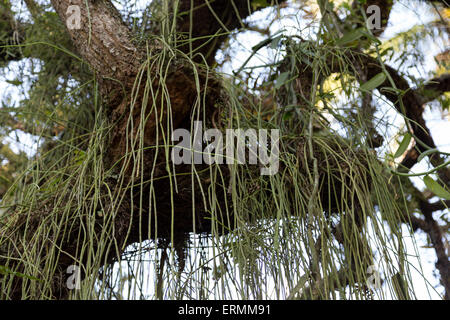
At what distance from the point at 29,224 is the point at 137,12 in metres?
0.86

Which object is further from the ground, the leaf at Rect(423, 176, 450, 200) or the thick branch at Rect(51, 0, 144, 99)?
the thick branch at Rect(51, 0, 144, 99)

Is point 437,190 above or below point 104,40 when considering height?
below

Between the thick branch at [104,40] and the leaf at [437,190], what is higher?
the thick branch at [104,40]

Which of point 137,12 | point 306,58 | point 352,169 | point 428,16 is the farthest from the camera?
point 428,16

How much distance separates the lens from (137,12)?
65.7 inches

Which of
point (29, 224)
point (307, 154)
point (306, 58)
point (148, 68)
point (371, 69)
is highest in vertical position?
point (371, 69)

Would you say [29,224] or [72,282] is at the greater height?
[29,224]

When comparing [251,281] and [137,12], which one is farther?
[137,12]

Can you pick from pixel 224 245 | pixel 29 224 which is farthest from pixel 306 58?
pixel 29 224

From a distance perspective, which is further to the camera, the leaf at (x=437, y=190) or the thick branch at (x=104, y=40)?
the thick branch at (x=104, y=40)

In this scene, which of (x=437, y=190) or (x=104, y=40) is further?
(x=104, y=40)

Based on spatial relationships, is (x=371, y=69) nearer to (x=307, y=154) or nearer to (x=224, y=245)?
(x=307, y=154)

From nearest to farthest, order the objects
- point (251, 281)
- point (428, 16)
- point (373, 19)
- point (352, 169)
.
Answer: point (251, 281) < point (352, 169) < point (373, 19) < point (428, 16)

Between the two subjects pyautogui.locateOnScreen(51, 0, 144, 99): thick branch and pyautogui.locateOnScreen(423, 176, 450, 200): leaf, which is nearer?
pyautogui.locateOnScreen(423, 176, 450, 200): leaf
